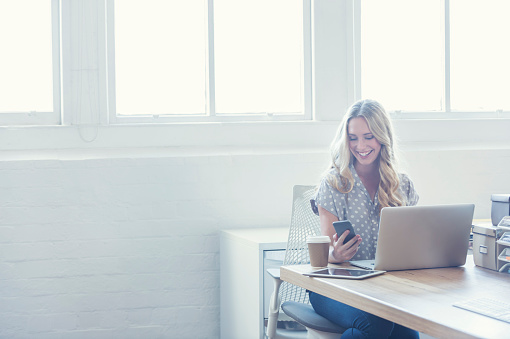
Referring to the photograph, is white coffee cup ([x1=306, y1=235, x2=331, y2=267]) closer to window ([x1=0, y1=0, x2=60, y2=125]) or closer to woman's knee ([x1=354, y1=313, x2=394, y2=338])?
woman's knee ([x1=354, y1=313, x2=394, y2=338])

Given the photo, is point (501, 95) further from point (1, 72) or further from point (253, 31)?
point (1, 72)

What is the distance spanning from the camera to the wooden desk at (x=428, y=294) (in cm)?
137

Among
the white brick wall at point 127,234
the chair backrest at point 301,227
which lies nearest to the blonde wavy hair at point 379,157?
the chair backrest at point 301,227

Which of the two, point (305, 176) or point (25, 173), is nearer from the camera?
point (25, 173)

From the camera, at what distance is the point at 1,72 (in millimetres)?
3797

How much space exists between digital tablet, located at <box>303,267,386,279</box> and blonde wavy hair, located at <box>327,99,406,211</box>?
1.94 ft

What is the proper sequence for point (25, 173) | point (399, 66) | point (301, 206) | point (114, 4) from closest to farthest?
1. point (301, 206)
2. point (25, 173)
3. point (114, 4)
4. point (399, 66)

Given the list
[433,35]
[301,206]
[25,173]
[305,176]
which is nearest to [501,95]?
[433,35]

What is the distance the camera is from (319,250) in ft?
6.79

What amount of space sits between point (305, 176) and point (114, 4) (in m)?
1.61

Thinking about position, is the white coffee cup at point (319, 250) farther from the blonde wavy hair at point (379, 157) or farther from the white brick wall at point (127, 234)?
the white brick wall at point (127, 234)

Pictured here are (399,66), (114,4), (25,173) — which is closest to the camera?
(25,173)

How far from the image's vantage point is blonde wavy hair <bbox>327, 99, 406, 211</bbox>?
2569mm

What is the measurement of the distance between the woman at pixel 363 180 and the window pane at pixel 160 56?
1.54m
